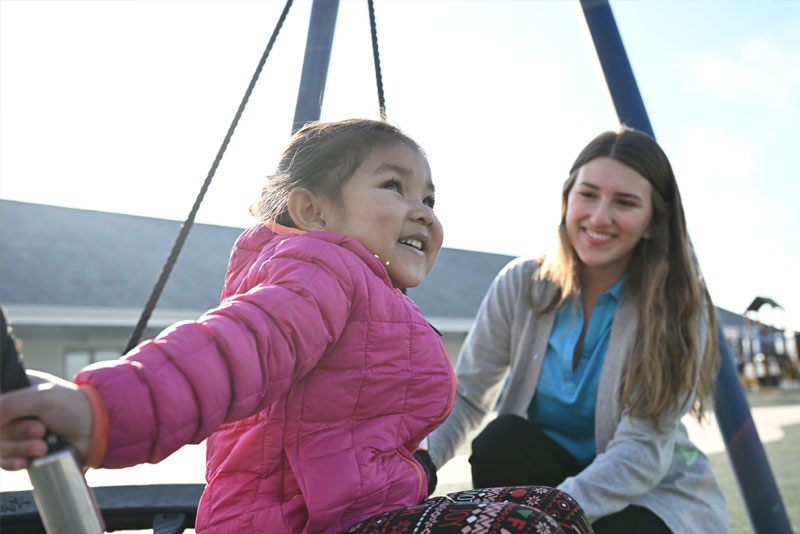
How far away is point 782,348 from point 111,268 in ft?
42.9

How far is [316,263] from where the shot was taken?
2.67 ft

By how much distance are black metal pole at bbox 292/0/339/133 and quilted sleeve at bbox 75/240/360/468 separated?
1138mm

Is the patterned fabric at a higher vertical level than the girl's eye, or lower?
lower

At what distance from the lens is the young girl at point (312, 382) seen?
56 cm

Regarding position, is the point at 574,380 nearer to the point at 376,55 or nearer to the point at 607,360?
the point at 607,360

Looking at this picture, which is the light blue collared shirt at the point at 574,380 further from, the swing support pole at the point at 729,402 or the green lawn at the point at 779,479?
the green lawn at the point at 779,479

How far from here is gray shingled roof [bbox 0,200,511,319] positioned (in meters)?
8.42

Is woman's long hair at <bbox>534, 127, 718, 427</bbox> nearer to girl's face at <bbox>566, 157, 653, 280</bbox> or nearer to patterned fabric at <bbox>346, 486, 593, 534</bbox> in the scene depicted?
girl's face at <bbox>566, 157, 653, 280</bbox>

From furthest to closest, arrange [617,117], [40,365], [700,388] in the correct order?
[40,365], [617,117], [700,388]

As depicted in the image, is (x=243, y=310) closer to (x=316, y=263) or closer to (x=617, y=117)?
(x=316, y=263)

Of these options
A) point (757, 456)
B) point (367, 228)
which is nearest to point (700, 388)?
point (757, 456)

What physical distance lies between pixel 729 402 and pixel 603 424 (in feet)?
1.73

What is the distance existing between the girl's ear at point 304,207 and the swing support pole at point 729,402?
1339 mm

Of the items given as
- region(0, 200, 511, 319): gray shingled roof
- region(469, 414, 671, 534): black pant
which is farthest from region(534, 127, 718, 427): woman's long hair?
region(0, 200, 511, 319): gray shingled roof
